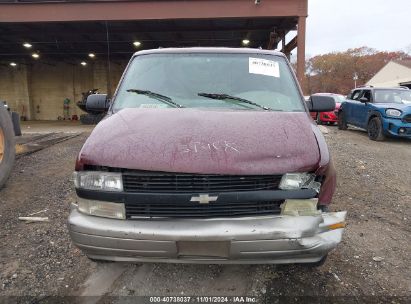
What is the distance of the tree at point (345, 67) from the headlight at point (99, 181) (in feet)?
219

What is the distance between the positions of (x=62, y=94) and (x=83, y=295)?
2615 cm

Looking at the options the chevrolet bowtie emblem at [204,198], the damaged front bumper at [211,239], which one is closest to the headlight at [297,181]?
the damaged front bumper at [211,239]

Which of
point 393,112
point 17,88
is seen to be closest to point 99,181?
point 393,112

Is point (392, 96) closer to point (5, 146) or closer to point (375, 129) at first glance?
point (375, 129)

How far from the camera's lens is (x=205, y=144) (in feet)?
7.51

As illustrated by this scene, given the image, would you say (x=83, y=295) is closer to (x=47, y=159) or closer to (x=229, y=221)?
(x=229, y=221)

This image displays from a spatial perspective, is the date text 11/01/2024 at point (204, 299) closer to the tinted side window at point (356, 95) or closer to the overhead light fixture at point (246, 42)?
the tinted side window at point (356, 95)

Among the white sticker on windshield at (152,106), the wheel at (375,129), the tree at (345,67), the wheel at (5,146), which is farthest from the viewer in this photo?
the tree at (345,67)

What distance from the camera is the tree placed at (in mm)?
65812

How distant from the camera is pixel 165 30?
15.9 metres

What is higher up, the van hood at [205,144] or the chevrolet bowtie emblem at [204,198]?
the van hood at [205,144]

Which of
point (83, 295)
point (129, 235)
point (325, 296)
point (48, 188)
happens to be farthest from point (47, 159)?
point (325, 296)

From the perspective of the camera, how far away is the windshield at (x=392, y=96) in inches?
408

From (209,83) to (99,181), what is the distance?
148cm
